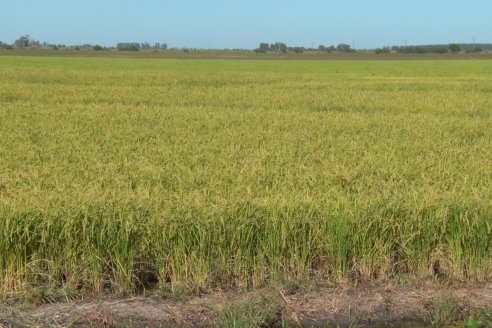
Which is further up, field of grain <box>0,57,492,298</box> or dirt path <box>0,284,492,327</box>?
field of grain <box>0,57,492,298</box>

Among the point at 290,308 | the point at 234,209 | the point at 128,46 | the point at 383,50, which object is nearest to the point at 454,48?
the point at 383,50

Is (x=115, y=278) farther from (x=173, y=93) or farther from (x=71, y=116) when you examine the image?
(x=173, y=93)

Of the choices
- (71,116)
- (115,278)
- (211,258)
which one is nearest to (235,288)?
(211,258)

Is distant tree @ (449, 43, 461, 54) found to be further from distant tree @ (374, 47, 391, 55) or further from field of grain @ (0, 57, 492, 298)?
field of grain @ (0, 57, 492, 298)

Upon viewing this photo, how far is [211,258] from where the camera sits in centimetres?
444

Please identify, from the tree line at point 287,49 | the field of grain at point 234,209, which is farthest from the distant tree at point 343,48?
the field of grain at point 234,209

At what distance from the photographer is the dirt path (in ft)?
12.8

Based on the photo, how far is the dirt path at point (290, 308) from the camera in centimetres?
390

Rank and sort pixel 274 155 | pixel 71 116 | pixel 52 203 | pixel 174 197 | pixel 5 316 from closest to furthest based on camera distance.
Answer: pixel 5 316 < pixel 52 203 < pixel 174 197 < pixel 274 155 < pixel 71 116

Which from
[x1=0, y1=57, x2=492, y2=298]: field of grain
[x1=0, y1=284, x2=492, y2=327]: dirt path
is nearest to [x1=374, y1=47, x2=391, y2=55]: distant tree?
[x1=0, y1=57, x2=492, y2=298]: field of grain

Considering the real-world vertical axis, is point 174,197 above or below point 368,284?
above

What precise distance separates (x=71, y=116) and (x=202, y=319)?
32.1ft

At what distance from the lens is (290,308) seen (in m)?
4.07

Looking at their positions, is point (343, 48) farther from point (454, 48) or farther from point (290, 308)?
point (290, 308)
